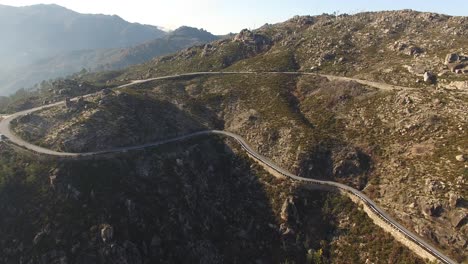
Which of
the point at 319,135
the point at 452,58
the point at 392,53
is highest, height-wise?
the point at 452,58

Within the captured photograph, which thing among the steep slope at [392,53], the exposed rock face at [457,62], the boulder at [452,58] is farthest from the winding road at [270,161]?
the boulder at [452,58]

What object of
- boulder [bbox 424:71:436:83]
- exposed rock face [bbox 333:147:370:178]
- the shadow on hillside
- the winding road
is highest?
boulder [bbox 424:71:436:83]

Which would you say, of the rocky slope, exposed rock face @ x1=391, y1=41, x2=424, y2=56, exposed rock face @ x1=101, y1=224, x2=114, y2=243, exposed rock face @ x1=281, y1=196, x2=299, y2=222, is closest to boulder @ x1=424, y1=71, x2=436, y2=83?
exposed rock face @ x1=391, y1=41, x2=424, y2=56

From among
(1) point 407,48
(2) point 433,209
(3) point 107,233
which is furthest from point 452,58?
(3) point 107,233

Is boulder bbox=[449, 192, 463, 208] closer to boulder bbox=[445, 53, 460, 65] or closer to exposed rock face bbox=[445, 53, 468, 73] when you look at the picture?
exposed rock face bbox=[445, 53, 468, 73]

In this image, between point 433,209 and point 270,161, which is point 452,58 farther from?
point 270,161

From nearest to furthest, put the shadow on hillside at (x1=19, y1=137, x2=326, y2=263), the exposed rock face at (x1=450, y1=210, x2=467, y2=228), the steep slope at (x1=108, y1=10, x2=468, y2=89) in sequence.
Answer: the exposed rock face at (x1=450, y1=210, x2=467, y2=228) < the shadow on hillside at (x1=19, y1=137, x2=326, y2=263) < the steep slope at (x1=108, y1=10, x2=468, y2=89)

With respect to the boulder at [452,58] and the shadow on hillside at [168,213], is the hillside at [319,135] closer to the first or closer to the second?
the boulder at [452,58]

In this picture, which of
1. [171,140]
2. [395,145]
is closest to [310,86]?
[395,145]
